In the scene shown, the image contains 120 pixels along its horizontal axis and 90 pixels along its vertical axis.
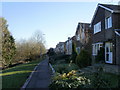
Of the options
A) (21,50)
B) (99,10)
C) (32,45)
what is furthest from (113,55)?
(32,45)

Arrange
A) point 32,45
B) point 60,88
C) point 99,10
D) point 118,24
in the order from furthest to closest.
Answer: point 32,45
point 99,10
point 118,24
point 60,88

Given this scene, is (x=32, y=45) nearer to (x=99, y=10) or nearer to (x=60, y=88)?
(x=99, y=10)

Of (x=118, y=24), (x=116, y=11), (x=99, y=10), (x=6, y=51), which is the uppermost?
(x=99, y=10)

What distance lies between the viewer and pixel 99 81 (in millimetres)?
6070

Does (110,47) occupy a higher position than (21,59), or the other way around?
(110,47)

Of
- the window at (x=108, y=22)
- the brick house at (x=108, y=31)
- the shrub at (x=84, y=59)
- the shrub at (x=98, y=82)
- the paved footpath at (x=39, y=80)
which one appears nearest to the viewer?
the shrub at (x=98, y=82)

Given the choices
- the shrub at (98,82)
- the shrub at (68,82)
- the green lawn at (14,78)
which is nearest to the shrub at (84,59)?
the green lawn at (14,78)

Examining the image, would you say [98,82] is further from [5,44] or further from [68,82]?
[5,44]

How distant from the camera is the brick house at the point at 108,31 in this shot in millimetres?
14586

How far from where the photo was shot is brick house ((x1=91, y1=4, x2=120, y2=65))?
14.6 meters

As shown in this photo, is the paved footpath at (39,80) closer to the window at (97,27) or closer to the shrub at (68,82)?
the shrub at (68,82)

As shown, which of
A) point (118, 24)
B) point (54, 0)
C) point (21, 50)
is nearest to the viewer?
point (54, 0)

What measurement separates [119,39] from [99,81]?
8.99 meters

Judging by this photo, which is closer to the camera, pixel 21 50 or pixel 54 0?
pixel 54 0
